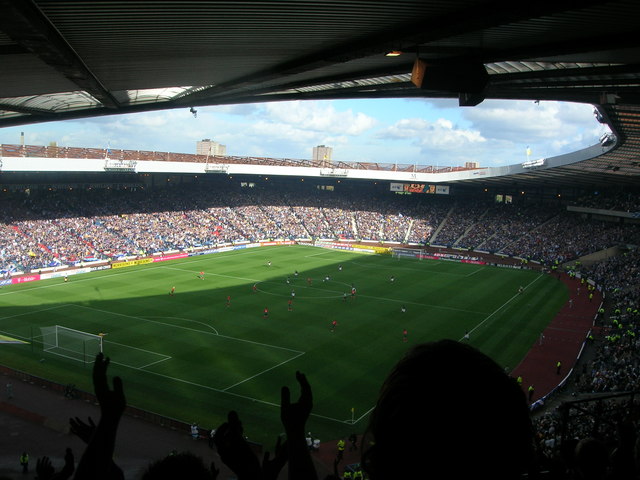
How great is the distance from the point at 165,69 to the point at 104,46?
346 centimetres

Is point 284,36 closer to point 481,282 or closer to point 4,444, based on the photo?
point 4,444

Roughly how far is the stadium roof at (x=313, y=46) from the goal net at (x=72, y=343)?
15.5 m

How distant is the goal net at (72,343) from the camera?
3119cm

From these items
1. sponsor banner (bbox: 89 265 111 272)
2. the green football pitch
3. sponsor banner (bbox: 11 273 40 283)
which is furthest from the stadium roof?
sponsor banner (bbox: 89 265 111 272)

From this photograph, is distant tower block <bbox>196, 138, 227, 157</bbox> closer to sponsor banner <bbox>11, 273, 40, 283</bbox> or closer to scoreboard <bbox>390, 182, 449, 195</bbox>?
scoreboard <bbox>390, 182, 449, 195</bbox>

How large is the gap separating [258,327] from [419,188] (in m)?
58.6

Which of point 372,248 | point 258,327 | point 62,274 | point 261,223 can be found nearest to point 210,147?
point 261,223

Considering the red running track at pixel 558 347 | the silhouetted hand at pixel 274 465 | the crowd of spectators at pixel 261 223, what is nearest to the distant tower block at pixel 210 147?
the crowd of spectators at pixel 261 223

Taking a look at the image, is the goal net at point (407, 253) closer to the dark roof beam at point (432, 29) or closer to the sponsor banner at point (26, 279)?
the sponsor banner at point (26, 279)

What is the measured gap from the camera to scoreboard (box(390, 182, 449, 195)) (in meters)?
88.1

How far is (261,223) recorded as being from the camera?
87438 millimetres

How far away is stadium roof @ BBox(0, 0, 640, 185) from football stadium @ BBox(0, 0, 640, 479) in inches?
3.5

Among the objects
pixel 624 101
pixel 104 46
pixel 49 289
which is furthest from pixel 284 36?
pixel 49 289

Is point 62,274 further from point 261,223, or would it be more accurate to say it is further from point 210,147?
point 210,147
